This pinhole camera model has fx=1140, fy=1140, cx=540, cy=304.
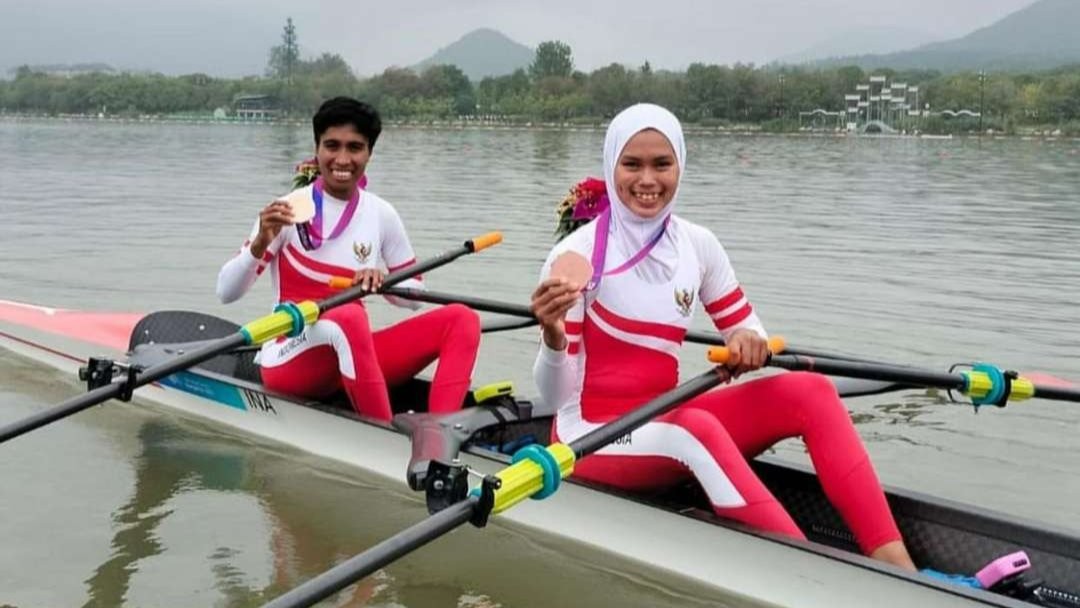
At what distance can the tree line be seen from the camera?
10231cm

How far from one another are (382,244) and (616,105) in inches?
4359

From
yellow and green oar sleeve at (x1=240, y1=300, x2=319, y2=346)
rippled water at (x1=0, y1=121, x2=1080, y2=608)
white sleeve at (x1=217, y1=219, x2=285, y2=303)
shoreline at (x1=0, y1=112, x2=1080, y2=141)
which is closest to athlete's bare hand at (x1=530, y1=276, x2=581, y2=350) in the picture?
rippled water at (x1=0, y1=121, x2=1080, y2=608)

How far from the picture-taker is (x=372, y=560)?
311 centimetres

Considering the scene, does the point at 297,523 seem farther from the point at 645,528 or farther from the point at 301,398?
the point at 645,528

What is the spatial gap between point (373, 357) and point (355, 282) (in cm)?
44

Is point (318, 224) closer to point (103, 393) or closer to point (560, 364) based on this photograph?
point (103, 393)

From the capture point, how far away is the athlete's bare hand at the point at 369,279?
5.98m

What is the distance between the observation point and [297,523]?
18.5 ft

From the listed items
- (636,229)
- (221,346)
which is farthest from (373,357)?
(636,229)

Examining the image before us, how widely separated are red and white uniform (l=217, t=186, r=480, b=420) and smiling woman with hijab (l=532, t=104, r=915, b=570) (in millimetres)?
1448

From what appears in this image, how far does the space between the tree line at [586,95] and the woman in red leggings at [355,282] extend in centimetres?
9701

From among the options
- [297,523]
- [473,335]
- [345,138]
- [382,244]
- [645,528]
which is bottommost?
[297,523]

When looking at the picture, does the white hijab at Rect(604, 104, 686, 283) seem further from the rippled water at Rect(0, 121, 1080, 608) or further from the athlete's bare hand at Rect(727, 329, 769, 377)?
the rippled water at Rect(0, 121, 1080, 608)

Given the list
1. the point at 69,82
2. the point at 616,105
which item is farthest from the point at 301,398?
the point at 69,82
